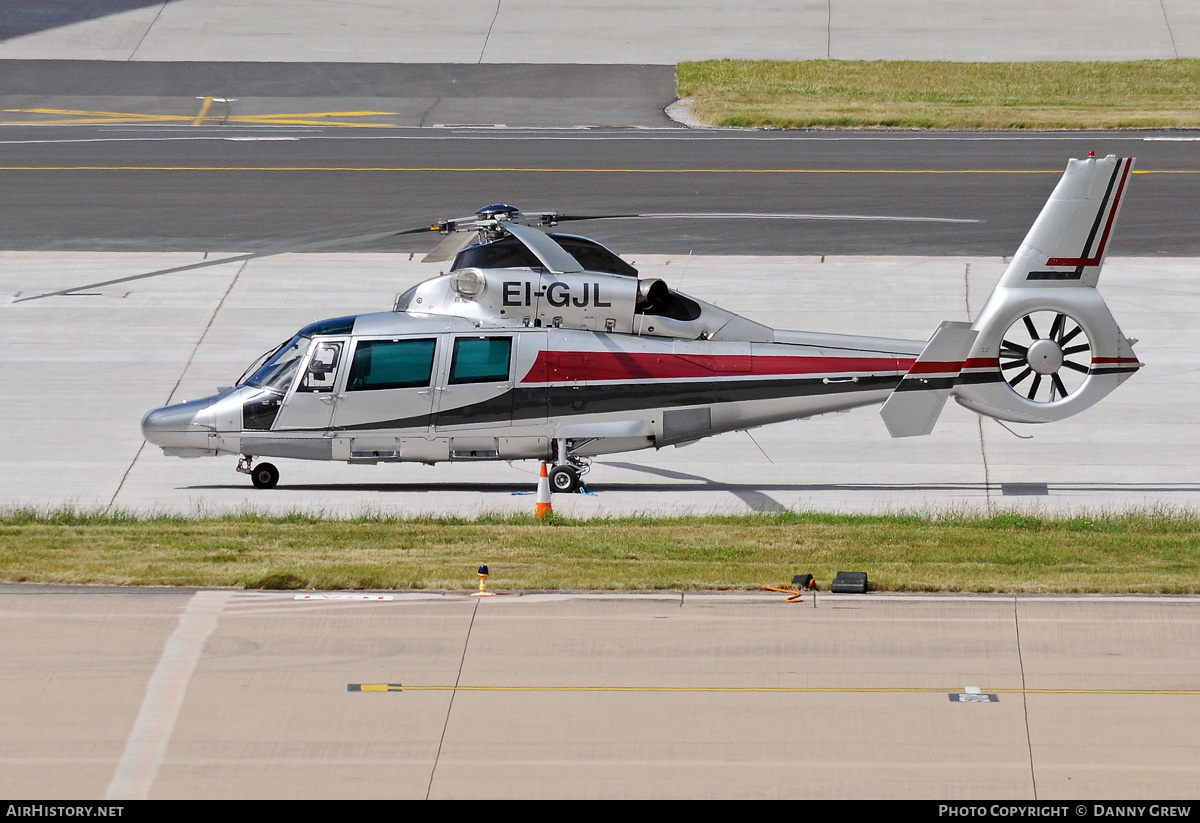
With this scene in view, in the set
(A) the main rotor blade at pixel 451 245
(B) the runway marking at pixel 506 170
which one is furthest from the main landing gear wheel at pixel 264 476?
(B) the runway marking at pixel 506 170

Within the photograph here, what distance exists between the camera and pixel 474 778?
959cm

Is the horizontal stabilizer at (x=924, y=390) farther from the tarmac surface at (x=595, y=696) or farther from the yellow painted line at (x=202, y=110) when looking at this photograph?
the yellow painted line at (x=202, y=110)

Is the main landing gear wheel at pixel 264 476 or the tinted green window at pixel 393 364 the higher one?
the tinted green window at pixel 393 364

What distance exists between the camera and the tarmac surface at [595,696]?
9562 mm

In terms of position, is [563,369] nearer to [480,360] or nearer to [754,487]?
[480,360]

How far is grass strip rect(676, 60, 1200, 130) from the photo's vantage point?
3334cm

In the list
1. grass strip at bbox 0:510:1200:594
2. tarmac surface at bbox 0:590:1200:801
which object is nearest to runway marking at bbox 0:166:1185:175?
grass strip at bbox 0:510:1200:594

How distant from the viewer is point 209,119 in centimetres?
3394

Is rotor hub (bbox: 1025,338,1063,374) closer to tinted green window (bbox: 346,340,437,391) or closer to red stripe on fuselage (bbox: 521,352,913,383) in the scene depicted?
red stripe on fuselage (bbox: 521,352,913,383)

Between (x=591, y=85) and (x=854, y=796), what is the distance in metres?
28.9

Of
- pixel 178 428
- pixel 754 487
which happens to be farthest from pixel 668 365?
pixel 178 428

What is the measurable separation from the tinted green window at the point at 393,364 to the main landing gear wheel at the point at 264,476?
147 cm

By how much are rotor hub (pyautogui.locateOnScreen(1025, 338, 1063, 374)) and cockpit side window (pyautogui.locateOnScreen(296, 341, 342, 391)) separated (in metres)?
7.09

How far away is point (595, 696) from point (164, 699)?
2.91 m
